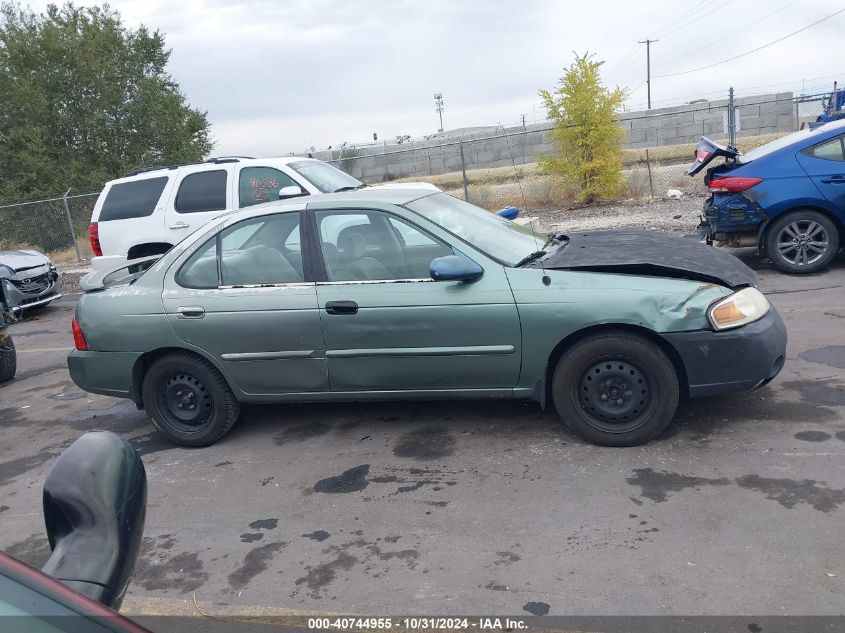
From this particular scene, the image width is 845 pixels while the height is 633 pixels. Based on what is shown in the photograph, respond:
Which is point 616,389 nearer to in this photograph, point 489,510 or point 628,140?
point 489,510

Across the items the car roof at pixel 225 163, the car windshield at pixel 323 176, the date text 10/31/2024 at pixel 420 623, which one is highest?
the car roof at pixel 225 163

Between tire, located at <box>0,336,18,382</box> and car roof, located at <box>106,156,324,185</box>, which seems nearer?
tire, located at <box>0,336,18,382</box>

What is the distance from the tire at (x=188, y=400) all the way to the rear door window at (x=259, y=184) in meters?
4.65

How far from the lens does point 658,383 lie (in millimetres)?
4617

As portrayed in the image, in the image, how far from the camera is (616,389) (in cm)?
471

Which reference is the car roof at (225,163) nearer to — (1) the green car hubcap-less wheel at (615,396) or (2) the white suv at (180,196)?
(2) the white suv at (180,196)

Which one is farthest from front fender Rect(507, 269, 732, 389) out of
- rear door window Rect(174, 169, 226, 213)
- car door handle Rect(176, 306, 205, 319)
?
rear door window Rect(174, 169, 226, 213)

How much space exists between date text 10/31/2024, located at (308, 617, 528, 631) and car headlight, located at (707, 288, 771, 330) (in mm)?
2230

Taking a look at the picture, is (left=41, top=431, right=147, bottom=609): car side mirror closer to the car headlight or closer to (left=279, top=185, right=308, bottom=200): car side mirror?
the car headlight

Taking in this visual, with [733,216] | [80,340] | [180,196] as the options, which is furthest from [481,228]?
[180,196]

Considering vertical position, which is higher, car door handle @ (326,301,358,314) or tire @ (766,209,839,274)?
car door handle @ (326,301,358,314)

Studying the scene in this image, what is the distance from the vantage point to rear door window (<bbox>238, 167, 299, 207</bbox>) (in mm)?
9781

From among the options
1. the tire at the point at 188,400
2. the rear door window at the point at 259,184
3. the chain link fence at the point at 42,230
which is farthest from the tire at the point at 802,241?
the chain link fence at the point at 42,230

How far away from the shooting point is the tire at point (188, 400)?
5457mm
